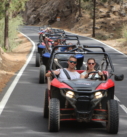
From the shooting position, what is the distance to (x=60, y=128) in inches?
333

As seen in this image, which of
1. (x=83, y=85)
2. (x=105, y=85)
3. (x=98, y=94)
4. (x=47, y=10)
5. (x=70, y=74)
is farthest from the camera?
(x=47, y=10)

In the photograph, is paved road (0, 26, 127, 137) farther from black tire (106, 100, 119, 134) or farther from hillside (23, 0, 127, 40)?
hillside (23, 0, 127, 40)

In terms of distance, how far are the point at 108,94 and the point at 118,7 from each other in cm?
5813

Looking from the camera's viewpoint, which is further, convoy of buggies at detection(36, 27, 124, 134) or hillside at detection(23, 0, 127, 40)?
hillside at detection(23, 0, 127, 40)

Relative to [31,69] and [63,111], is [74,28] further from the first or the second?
[63,111]

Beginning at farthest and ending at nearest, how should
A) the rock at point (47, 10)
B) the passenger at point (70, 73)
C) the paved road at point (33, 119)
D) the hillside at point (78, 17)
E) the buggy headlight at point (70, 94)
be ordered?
the rock at point (47, 10) → the hillside at point (78, 17) → the passenger at point (70, 73) → the paved road at point (33, 119) → the buggy headlight at point (70, 94)

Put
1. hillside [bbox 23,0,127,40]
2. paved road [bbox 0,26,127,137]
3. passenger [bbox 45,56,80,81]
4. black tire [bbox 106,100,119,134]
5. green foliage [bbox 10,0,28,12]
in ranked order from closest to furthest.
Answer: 1. black tire [bbox 106,100,119,134]
2. paved road [bbox 0,26,127,137]
3. passenger [bbox 45,56,80,81]
4. green foliage [bbox 10,0,28,12]
5. hillside [bbox 23,0,127,40]

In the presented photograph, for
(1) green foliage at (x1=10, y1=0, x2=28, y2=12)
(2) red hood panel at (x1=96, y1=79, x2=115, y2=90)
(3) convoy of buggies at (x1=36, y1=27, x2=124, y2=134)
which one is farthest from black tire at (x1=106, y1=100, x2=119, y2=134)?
(1) green foliage at (x1=10, y1=0, x2=28, y2=12)

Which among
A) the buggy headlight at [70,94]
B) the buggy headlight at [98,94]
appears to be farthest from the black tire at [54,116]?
the buggy headlight at [98,94]

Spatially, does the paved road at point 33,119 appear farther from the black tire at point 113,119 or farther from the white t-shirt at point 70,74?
the white t-shirt at point 70,74

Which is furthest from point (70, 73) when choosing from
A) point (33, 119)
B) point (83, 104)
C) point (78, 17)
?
point (78, 17)

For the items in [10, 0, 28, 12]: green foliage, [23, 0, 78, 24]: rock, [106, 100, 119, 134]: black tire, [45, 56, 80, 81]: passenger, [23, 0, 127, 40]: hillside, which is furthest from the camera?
[23, 0, 78, 24]: rock

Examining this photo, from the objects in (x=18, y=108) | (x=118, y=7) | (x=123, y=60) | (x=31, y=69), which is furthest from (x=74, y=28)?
(x=18, y=108)

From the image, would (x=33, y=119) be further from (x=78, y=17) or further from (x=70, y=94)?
(x=78, y=17)
